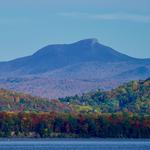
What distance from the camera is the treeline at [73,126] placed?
152 metres

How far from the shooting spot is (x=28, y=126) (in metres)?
154

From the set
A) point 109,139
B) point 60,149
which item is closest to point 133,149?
point 60,149

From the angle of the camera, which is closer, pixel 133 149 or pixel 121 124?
pixel 133 149

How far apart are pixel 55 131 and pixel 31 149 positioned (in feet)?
→ 147

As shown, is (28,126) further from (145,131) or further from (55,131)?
(145,131)

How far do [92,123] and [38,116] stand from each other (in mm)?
10808

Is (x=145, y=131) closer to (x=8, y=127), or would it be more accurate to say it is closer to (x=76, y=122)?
(x=76, y=122)

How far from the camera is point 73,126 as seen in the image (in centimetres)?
15350

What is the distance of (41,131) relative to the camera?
156 metres

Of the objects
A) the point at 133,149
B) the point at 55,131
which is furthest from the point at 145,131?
the point at 133,149

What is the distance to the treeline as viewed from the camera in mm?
152125

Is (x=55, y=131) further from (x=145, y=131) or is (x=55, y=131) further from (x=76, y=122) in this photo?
(x=145, y=131)

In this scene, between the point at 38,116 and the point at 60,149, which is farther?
the point at 38,116

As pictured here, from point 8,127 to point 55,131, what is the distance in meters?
9.06
